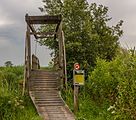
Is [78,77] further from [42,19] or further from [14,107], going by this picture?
[42,19]

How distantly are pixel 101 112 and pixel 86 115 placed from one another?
76cm

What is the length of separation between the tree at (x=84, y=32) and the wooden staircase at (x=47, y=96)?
2.86 m

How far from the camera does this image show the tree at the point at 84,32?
25125mm

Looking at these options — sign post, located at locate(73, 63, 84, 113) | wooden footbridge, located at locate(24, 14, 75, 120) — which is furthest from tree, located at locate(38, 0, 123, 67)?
sign post, located at locate(73, 63, 84, 113)

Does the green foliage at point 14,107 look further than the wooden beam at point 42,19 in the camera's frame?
No

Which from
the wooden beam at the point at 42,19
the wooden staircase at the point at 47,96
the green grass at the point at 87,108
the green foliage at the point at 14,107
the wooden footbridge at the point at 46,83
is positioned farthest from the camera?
the wooden beam at the point at 42,19

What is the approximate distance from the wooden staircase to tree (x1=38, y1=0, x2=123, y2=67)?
286 centimetres

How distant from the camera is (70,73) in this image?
2470 cm

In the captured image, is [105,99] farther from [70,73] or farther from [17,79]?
[17,79]

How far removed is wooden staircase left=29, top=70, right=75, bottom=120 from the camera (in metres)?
17.6

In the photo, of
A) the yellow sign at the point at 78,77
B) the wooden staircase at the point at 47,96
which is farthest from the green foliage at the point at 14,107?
the yellow sign at the point at 78,77

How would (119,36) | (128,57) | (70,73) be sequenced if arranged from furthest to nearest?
(119,36) → (70,73) → (128,57)

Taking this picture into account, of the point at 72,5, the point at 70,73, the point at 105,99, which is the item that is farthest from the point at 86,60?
the point at 105,99

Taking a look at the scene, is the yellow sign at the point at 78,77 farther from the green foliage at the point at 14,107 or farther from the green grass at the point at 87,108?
the green foliage at the point at 14,107
